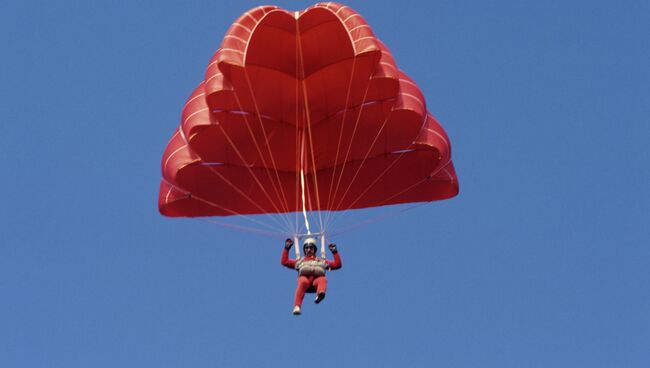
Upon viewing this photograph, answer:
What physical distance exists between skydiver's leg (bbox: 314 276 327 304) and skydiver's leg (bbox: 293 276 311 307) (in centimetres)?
15

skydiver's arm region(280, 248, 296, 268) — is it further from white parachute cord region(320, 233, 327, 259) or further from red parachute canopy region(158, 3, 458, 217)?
red parachute canopy region(158, 3, 458, 217)

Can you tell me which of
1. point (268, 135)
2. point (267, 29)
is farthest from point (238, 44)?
point (268, 135)

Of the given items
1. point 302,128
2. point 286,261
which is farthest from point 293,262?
point 302,128

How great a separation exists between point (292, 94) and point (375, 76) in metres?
1.61


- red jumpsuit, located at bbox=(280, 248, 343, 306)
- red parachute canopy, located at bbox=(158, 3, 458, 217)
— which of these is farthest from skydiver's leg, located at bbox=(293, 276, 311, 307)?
red parachute canopy, located at bbox=(158, 3, 458, 217)

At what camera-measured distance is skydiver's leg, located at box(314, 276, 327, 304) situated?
Answer: 22078mm

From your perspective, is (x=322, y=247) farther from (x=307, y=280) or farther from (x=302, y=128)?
(x=302, y=128)

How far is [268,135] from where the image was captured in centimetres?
2464

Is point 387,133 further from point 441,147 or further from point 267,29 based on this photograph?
point 267,29

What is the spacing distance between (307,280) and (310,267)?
22 centimetres

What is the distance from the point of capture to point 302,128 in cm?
2478

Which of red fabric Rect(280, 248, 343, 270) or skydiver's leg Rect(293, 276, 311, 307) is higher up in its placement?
red fabric Rect(280, 248, 343, 270)

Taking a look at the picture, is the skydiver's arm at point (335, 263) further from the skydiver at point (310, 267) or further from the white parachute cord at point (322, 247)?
the white parachute cord at point (322, 247)

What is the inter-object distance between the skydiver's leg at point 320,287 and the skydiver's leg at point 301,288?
0.15m
